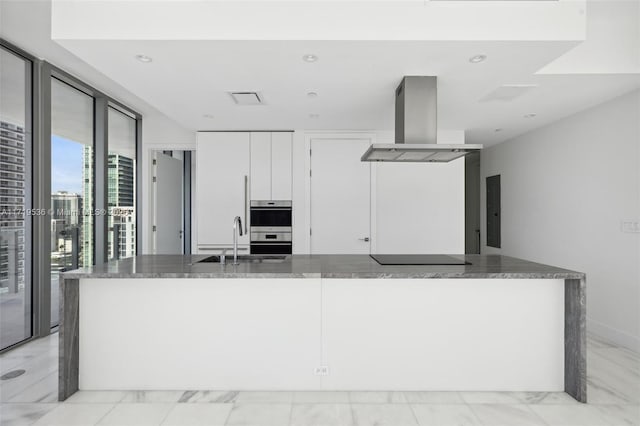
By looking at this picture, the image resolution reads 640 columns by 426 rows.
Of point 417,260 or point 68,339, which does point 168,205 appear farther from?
point 417,260

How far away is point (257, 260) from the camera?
10.3 ft

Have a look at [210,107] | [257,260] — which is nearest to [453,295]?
[257,260]

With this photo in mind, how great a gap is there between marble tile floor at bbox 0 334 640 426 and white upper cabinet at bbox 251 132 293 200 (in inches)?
107

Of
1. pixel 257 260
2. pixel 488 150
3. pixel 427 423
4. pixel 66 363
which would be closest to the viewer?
pixel 427 423

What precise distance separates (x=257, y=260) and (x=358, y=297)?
1.07 metres

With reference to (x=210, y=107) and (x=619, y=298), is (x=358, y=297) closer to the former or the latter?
(x=210, y=107)

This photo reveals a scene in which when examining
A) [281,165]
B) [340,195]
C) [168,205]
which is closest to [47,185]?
[168,205]

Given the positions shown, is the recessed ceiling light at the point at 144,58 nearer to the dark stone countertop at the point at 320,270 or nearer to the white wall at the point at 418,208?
the dark stone countertop at the point at 320,270

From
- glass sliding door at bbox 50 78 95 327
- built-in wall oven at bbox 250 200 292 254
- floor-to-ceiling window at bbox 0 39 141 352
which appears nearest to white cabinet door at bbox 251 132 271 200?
built-in wall oven at bbox 250 200 292 254

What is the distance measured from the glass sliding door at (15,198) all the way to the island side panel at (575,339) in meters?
4.35

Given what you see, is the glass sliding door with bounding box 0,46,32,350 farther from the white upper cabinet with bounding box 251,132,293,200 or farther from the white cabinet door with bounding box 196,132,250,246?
the white upper cabinet with bounding box 251,132,293,200

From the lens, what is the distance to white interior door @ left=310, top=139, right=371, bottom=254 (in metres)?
4.66

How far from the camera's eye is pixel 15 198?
3191mm

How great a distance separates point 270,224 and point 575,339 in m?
3.36
